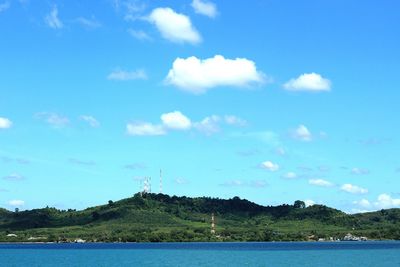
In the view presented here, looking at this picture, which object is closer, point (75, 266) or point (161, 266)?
point (161, 266)

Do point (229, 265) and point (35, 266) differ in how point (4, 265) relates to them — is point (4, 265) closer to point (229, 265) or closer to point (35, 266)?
point (35, 266)

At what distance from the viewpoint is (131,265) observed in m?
162

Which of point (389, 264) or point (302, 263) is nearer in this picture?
point (389, 264)

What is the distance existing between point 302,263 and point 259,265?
13.9 metres

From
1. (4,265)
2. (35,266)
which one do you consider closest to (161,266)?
(35,266)

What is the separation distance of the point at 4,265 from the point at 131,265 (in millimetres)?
35661

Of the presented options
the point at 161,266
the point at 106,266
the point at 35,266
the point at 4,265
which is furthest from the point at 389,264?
the point at 4,265

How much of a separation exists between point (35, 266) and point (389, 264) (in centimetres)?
8926

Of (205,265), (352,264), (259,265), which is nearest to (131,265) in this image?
(205,265)

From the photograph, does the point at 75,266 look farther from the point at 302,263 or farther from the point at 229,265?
the point at 302,263

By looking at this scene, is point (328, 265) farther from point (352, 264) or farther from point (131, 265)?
point (131, 265)

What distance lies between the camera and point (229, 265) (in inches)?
6186

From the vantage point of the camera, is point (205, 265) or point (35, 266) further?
point (35, 266)

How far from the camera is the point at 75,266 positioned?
534 ft
